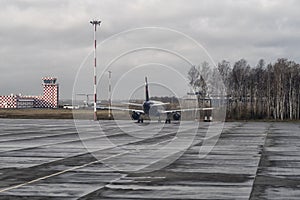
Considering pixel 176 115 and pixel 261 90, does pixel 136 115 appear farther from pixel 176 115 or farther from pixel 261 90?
pixel 261 90

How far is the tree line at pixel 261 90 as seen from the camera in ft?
327

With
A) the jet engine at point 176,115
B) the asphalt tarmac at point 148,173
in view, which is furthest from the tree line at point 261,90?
the asphalt tarmac at point 148,173

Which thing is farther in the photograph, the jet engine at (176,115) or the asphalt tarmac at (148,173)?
the jet engine at (176,115)

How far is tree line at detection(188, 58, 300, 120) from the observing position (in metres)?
99.8

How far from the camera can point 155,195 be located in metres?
12.4

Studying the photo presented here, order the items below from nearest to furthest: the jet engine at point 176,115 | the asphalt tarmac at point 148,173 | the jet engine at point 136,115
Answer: the asphalt tarmac at point 148,173
the jet engine at point 136,115
the jet engine at point 176,115

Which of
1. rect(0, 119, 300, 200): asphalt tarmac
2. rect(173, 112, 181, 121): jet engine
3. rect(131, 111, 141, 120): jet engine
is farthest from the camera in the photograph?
rect(173, 112, 181, 121): jet engine

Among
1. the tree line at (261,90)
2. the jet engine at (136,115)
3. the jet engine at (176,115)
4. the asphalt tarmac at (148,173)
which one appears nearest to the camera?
the asphalt tarmac at (148,173)

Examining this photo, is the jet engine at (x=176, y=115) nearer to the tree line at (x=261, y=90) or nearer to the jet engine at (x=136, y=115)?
the jet engine at (x=136, y=115)

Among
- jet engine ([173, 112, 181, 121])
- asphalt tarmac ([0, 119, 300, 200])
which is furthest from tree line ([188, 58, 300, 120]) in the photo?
asphalt tarmac ([0, 119, 300, 200])

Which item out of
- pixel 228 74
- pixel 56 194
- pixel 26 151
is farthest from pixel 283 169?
pixel 228 74

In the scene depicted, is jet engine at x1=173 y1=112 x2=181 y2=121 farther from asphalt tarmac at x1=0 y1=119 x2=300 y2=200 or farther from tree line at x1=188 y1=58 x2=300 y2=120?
asphalt tarmac at x1=0 y1=119 x2=300 y2=200

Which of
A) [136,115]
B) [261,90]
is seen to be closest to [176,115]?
[136,115]

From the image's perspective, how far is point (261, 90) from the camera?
11100cm
